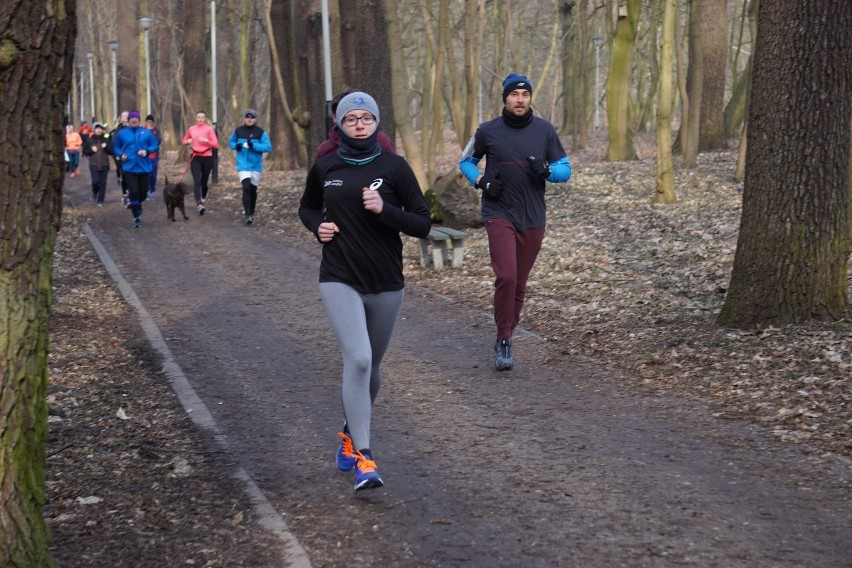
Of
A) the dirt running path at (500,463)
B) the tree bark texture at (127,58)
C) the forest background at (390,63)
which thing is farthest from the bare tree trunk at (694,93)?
the tree bark texture at (127,58)

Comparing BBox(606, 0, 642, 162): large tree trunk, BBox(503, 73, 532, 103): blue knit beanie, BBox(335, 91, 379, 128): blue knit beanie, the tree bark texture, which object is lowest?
BBox(335, 91, 379, 128): blue knit beanie

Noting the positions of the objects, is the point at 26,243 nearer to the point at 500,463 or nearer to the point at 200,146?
the point at 500,463

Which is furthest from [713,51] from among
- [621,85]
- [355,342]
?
[355,342]

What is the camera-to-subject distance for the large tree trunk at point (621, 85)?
2414 centimetres

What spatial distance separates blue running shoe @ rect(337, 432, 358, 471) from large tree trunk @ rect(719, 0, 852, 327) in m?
4.17

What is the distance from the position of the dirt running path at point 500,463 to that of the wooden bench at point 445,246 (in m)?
3.22

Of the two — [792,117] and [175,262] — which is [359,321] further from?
[175,262]

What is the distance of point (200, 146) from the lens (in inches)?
822

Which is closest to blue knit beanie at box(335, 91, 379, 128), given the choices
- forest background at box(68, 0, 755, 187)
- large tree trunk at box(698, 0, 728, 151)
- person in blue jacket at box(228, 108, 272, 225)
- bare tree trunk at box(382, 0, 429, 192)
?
bare tree trunk at box(382, 0, 429, 192)

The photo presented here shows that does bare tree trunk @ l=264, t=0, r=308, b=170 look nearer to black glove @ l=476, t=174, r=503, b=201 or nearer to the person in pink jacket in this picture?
the person in pink jacket

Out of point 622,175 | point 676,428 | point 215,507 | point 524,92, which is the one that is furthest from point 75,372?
point 622,175

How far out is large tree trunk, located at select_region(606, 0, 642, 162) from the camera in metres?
24.1

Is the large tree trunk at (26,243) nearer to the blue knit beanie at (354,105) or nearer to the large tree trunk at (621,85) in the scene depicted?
the blue knit beanie at (354,105)

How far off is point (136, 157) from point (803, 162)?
14.1 meters
